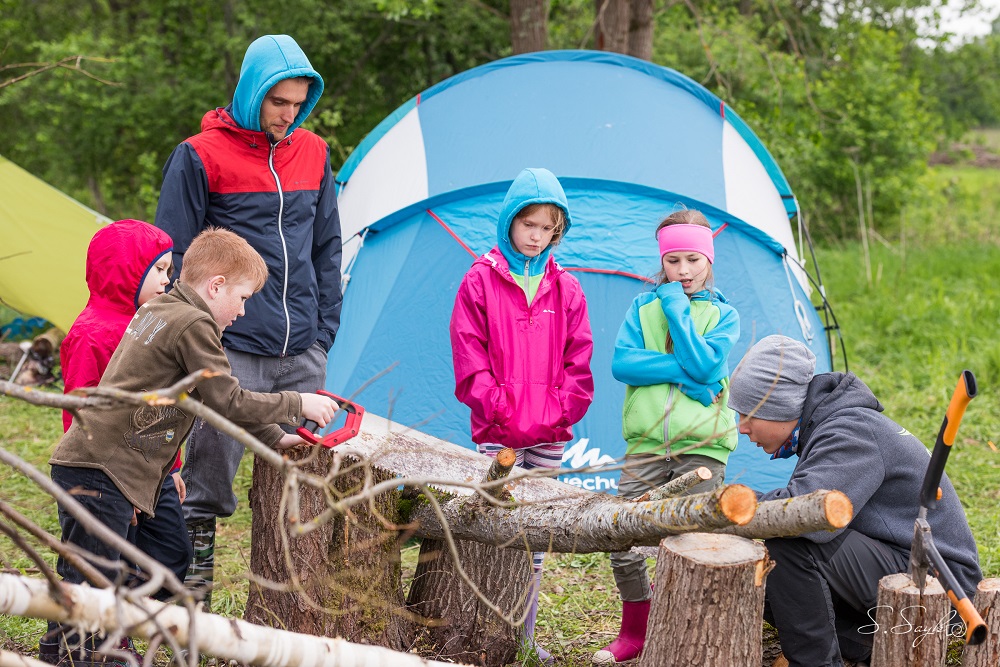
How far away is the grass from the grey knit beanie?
859mm

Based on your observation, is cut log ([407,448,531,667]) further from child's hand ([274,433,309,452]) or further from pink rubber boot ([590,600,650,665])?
child's hand ([274,433,309,452])

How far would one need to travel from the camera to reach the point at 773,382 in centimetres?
278

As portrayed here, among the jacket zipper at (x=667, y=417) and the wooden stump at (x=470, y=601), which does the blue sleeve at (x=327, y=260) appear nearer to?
the wooden stump at (x=470, y=601)

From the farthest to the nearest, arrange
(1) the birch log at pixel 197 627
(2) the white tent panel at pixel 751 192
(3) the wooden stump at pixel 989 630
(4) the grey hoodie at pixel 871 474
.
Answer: (2) the white tent panel at pixel 751 192 < (4) the grey hoodie at pixel 871 474 < (3) the wooden stump at pixel 989 630 < (1) the birch log at pixel 197 627

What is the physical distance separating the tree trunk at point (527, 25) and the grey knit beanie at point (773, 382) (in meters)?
5.28

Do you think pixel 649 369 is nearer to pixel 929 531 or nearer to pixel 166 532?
pixel 929 531

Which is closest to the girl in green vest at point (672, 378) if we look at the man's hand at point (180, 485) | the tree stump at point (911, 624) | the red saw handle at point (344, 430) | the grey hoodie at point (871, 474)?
the grey hoodie at point (871, 474)

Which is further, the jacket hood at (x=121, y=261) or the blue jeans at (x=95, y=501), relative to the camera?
the jacket hood at (x=121, y=261)

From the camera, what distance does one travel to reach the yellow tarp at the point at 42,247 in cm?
600

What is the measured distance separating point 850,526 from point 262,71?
7.38 feet

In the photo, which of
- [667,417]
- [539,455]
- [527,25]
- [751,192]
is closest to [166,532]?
[539,455]

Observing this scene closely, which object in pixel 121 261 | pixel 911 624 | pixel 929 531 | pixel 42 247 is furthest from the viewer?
pixel 42 247

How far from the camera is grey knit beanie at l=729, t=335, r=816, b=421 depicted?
2.80 meters

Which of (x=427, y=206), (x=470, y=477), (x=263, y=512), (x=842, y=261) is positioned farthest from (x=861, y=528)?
(x=842, y=261)
